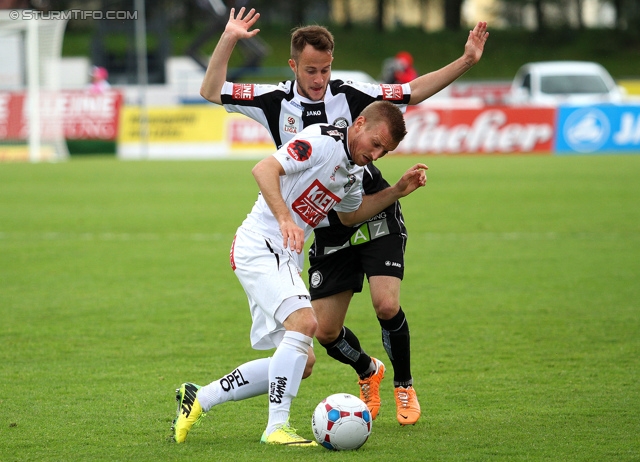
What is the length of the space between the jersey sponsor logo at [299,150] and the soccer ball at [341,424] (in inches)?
47.6

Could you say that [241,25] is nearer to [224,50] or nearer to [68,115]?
[224,50]

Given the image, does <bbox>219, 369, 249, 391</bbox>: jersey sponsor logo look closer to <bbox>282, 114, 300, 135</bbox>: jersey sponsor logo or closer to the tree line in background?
<bbox>282, 114, 300, 135</bbox>: jersey sponsor logo

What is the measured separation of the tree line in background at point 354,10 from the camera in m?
51.3

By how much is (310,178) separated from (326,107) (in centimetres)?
80

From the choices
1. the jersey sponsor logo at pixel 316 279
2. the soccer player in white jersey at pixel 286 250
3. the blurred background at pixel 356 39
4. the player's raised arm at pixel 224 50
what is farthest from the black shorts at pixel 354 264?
the blurred background at pixel 356 39

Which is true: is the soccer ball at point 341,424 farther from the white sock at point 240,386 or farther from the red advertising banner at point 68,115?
the red advertising banner at point 68,115

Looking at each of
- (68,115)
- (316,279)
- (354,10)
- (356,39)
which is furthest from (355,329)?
(354,10)

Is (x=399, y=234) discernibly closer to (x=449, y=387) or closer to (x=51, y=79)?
(x=449, y=387)

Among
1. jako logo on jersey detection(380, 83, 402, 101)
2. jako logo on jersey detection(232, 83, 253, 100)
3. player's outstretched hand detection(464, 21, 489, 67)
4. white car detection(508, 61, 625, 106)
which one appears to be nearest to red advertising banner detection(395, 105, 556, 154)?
white car detection(508, 61, 625, 106)

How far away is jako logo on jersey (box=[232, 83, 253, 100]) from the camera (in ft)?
17.9

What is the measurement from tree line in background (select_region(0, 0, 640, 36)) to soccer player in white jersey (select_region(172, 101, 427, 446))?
44696 millimetres

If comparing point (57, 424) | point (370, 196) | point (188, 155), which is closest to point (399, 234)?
point (370, 196)

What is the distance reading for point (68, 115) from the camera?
26625 millimetres

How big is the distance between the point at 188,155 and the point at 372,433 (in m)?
22.1
